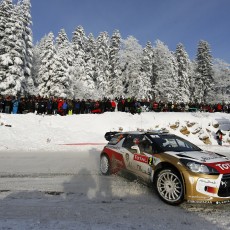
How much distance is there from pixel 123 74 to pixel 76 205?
139 feet

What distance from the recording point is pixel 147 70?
47.3 m

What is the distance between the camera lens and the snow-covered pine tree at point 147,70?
45.2 m

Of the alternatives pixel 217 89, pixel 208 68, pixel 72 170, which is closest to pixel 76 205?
pixel 72 170

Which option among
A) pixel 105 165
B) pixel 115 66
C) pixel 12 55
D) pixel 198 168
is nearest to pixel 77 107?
pixel 12 55

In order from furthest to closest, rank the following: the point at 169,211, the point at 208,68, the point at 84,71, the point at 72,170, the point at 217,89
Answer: the point at 217,89, the point at 208,68, the point at 84,71, the point at 72,170, the point at 169,211

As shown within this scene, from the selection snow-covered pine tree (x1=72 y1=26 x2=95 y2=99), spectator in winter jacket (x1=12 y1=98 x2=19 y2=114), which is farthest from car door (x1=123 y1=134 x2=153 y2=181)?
snow-covered pine tree (x1=72 y1=26 x2=95 y2=99)

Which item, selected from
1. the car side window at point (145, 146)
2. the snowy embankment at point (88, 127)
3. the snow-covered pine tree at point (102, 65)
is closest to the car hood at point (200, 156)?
the car side window at point (145, 146)

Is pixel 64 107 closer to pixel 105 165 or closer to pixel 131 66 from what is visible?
pixel 105 165

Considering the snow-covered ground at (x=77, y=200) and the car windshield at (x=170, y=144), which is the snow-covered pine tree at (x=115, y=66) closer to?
the snow-covered ground at (x=77, y=200)

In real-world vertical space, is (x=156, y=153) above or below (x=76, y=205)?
above

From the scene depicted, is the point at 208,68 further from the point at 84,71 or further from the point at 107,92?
the point at 84,71

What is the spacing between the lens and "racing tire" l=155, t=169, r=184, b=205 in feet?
19.0

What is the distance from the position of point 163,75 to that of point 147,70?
2814mm

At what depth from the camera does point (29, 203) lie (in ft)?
19.1
